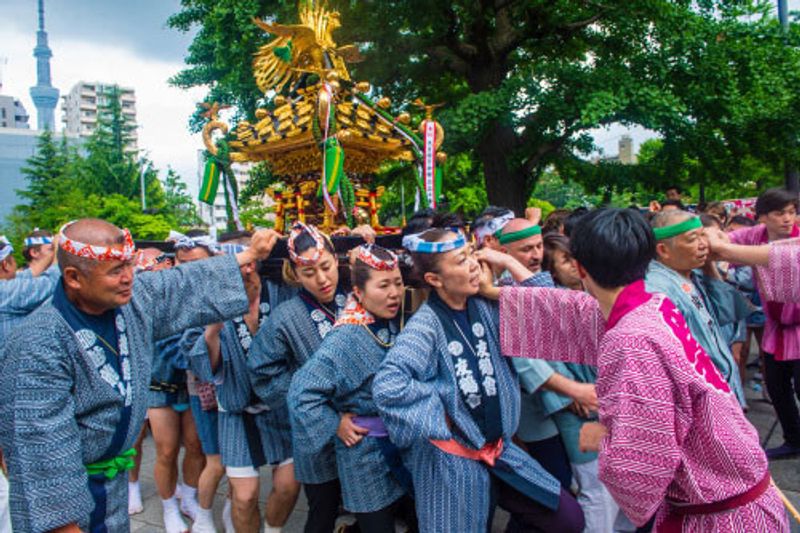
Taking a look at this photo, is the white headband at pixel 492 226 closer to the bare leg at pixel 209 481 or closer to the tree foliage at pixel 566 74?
the bare leg at pixel 209 481

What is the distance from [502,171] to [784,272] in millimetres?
8206

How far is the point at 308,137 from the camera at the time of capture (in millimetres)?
6148

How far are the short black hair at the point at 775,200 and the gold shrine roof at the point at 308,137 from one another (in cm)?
388

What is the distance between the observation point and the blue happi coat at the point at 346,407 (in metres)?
2.35

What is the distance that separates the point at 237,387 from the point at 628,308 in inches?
85.2

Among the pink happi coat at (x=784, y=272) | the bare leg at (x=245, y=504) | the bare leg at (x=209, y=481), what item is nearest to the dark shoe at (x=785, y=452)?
the pink happi coat at (x=784, y=272)

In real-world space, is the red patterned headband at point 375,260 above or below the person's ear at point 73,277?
above

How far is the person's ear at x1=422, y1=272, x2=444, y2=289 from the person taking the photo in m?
2.31

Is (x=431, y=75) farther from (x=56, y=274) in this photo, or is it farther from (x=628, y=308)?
(x=628, y=308)

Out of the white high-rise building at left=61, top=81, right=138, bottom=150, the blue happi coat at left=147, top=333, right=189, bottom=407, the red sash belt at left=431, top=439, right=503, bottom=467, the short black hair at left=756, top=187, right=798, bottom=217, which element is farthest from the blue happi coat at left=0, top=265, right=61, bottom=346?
the white high-rise building at left=61, top=81, right=138, bottom=150

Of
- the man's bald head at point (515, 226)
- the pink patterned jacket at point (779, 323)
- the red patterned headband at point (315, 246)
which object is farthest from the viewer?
the pink patterned jacket at point (779, 323)

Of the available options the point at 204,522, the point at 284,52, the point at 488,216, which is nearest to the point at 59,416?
the point at 204,522

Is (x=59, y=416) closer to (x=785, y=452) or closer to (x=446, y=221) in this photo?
(x=446, y=221)

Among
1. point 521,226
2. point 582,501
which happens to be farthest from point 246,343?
point 582,501
